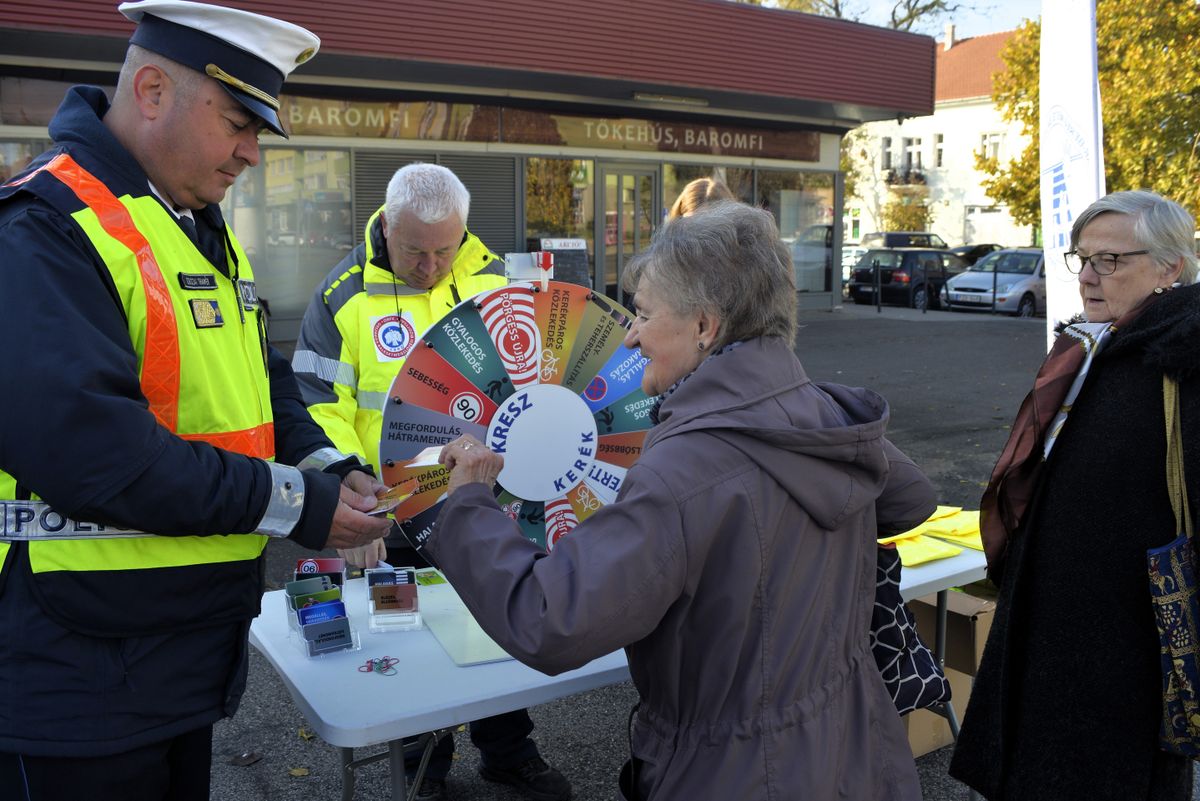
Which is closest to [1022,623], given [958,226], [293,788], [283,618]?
[283,618]

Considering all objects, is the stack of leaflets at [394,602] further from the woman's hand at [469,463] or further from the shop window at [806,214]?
the shop window at [806,214]

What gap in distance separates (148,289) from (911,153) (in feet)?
146

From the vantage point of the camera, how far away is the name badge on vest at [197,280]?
5.57ft

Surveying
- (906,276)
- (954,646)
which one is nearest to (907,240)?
(906,276)

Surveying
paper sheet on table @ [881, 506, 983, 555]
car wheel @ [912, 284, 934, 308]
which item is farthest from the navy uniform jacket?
car wheel @ [912, 284, 934, 308]

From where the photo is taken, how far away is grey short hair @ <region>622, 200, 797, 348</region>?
170 cm

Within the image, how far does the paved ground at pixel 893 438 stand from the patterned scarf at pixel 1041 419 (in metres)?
1.38

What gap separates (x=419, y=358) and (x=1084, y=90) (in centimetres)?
481

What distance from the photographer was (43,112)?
35.3ft

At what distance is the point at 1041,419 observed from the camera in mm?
2383

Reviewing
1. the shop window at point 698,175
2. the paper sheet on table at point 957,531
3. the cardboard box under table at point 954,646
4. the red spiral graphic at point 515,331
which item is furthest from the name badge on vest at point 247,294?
the shop window at point 698,175

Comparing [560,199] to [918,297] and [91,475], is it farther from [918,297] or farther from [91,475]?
[91,475]

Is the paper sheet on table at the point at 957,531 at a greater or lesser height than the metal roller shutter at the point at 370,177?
lesser

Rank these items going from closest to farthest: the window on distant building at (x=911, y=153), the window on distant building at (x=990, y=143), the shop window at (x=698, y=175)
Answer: the shop window at (x=698, y=175)
the window on distant building at (x=990, y=143)
the window on distant building at (x=911, y=153)
